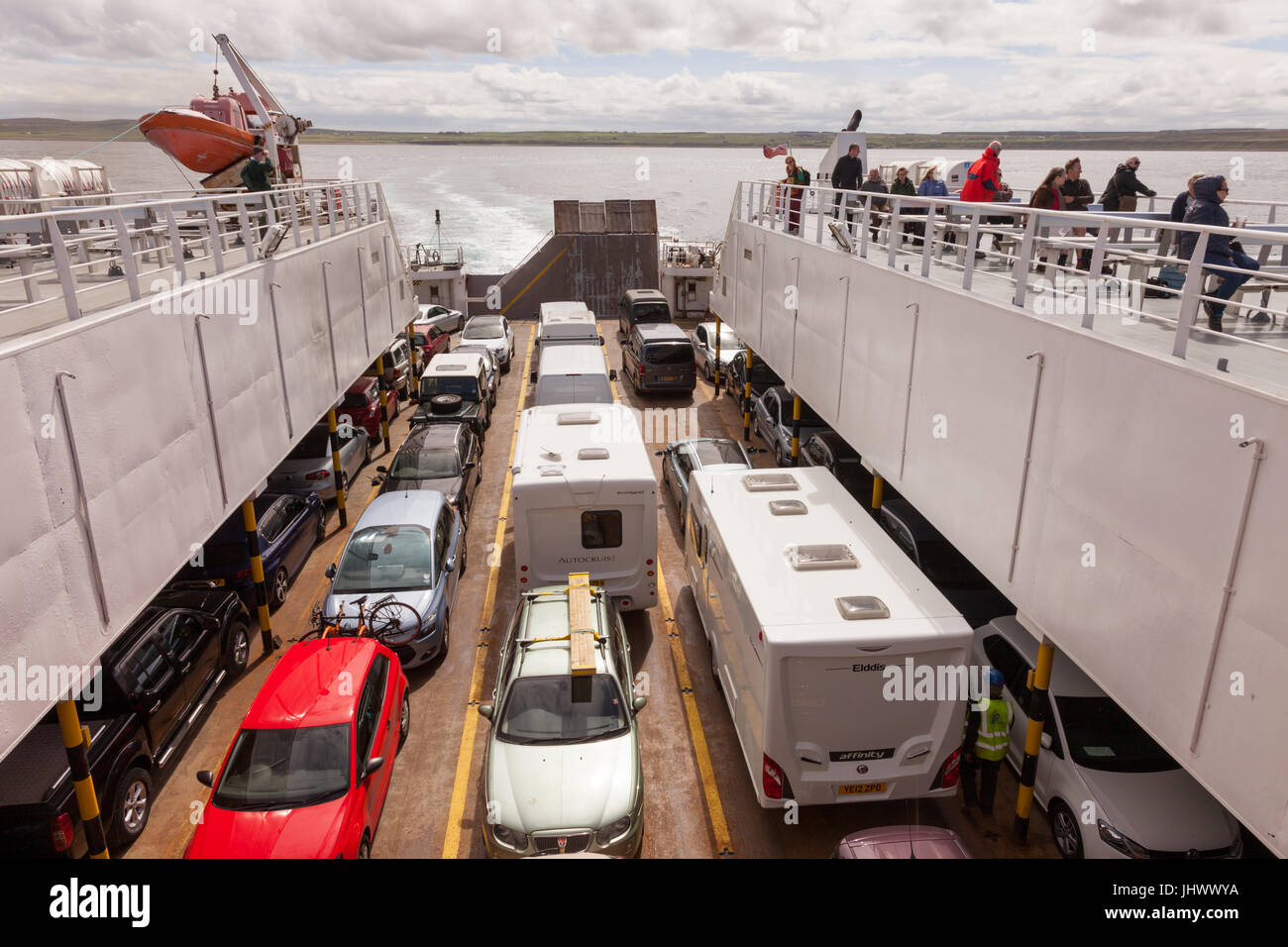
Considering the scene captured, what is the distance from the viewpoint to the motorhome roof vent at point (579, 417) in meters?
13.1

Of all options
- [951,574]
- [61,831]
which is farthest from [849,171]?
[61,831]

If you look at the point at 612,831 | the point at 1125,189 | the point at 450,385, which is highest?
the point at 1125,189

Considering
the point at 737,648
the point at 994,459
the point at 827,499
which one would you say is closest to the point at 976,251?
the point at 994,459

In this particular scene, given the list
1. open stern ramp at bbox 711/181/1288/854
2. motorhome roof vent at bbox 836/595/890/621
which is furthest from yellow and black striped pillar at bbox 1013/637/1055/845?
motorhome roof vent at bbox 836/595/890/621

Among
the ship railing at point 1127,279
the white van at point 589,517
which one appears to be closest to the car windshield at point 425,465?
the white van at point 589,517

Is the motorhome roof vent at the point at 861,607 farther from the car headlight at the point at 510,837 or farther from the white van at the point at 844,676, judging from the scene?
the car headlight at the point at 510,837

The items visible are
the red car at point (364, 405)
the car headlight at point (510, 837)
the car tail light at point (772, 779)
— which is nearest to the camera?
the car headlight at point (510, 837)

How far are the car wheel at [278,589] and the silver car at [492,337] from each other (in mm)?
14009

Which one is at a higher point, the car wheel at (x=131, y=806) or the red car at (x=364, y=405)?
the red car at (x=364, y=405)

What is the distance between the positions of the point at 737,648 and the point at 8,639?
632 centimetres

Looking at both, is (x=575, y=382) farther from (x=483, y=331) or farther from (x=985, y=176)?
(x=483, y=331)

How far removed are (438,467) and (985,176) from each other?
35.0 feet

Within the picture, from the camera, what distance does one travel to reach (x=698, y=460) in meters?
15.6

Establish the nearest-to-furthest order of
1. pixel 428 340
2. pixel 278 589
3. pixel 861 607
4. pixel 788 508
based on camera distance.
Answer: pixel 861 607, pixel 788 508, pixel 278 589, pixel 428 340
